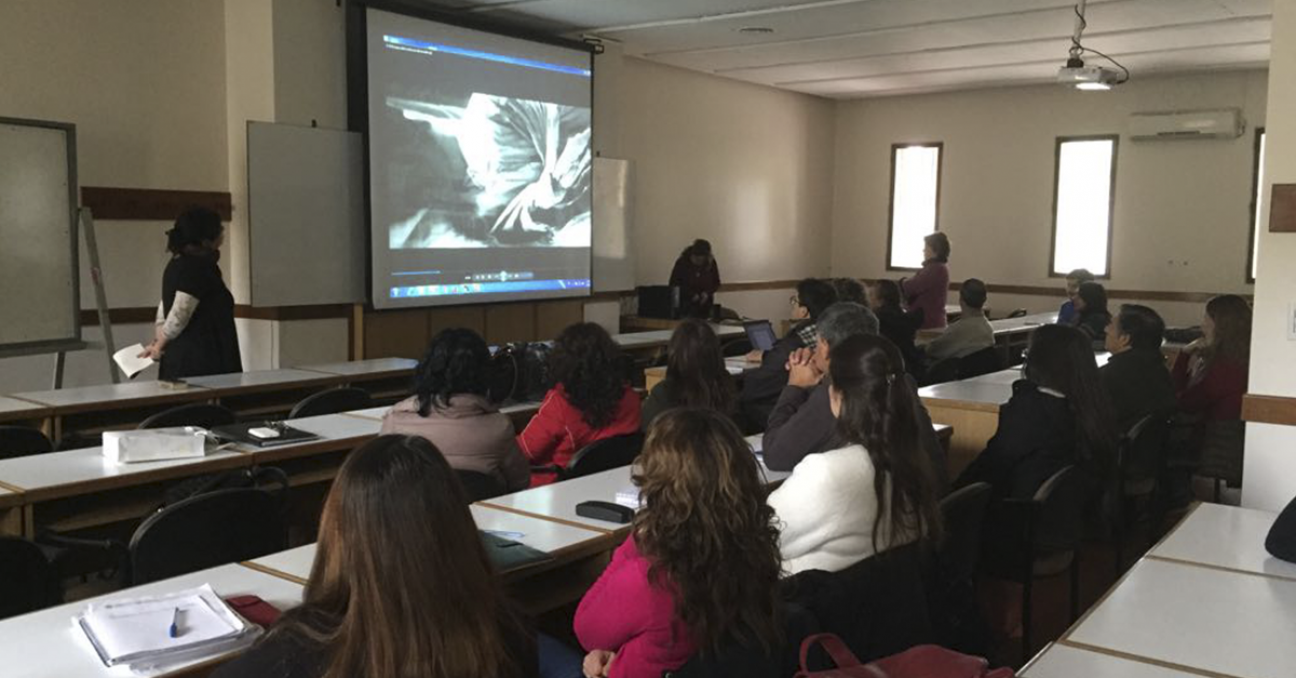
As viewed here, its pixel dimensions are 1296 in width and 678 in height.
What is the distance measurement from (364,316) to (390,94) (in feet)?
4.89

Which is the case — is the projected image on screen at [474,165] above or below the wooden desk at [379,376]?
above

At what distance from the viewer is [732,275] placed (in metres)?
10.9

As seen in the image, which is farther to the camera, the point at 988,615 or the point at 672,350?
the point at 672,350

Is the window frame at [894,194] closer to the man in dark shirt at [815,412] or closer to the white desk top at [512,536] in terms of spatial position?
the man in dark shirt at [815,412]

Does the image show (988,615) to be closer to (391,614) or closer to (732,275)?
(391,614)

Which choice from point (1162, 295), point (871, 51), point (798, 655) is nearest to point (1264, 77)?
point (1162, 295)

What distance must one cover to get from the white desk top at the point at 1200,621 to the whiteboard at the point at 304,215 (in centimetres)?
552

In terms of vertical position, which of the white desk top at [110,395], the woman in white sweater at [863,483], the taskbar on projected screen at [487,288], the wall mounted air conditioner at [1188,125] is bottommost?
the white desk top at [110,395]

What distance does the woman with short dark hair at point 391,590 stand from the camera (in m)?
1.46

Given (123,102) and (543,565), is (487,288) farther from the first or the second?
(543,565)

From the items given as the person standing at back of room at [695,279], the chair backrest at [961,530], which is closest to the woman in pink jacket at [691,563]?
the chair backrest at [961,530]

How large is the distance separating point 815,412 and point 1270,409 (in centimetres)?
162

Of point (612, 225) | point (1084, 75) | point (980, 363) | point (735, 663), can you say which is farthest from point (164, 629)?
point (612, 225)

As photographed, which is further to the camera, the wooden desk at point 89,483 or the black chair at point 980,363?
the black chair at point 980,363
